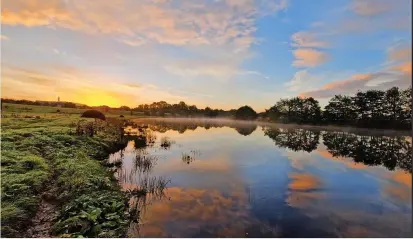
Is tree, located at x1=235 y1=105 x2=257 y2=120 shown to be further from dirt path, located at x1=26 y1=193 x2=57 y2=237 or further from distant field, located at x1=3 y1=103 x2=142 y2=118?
dirt path, located at x1=26 y1=193 x2=57 y2=237

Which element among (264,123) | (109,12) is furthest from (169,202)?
(264,123)

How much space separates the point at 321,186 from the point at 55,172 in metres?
8.32

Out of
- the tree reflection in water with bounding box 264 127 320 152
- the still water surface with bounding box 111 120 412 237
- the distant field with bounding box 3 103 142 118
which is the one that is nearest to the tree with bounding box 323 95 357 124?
the tree reflection in water with bounding box 264 127 320 152

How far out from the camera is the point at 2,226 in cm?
416

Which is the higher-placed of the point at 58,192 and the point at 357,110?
the point at 357,110

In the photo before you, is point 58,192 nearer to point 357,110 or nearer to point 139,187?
point 139,187

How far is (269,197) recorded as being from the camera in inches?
273

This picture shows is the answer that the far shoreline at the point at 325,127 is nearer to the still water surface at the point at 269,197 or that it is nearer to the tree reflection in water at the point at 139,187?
the still water surface at the point at 269,197

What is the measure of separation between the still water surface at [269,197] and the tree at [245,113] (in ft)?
65.5

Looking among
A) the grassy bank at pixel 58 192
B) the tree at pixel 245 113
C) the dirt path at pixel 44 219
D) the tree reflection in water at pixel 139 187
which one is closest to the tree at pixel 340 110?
the tree at pixel 245 113

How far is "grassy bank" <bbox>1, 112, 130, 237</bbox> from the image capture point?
170 inches

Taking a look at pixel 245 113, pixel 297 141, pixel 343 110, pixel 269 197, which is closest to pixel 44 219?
pixel 269 197

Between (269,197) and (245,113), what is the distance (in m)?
26.1

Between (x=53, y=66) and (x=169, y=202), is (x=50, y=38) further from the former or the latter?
(x=169, y=202)
